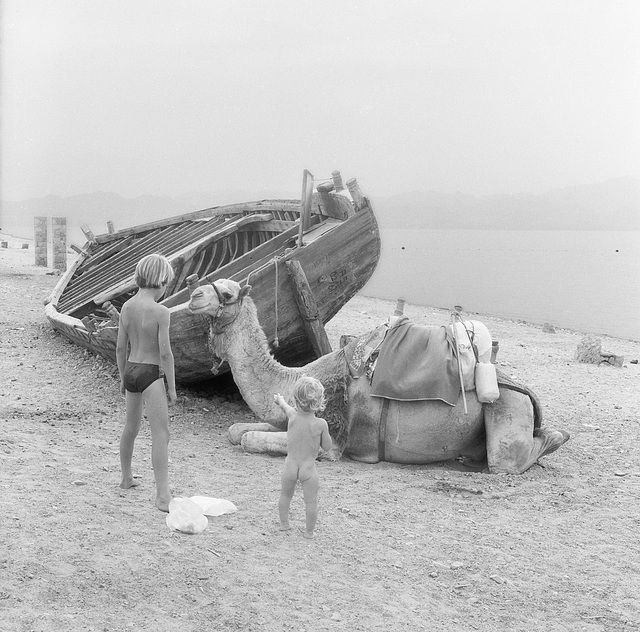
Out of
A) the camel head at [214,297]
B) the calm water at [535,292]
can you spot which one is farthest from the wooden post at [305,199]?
the calm water at [535,292]

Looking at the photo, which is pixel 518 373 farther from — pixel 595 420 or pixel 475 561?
pixel 475 561

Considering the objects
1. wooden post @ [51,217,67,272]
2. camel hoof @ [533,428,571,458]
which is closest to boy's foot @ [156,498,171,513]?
camel hoof @ [533,428,571,458]

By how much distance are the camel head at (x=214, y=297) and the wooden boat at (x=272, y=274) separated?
2.83 ft

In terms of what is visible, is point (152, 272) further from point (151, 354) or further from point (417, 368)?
point (417, 368)

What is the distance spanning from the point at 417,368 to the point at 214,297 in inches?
75.0

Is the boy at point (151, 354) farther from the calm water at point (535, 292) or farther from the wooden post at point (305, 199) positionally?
the calm water at point (535, 292)

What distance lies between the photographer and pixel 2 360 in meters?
10.7

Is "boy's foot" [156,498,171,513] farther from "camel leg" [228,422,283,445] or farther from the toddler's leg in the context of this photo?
"camel leg" [228,422,283,445]

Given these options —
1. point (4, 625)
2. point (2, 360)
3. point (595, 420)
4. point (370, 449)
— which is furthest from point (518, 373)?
point (4, 625)

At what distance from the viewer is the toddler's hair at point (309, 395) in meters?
5.39

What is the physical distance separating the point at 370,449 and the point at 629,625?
302 centimetres

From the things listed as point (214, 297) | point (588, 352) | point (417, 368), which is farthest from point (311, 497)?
point (588, 352)

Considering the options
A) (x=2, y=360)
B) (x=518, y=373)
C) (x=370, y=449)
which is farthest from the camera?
(x=518, y=373)

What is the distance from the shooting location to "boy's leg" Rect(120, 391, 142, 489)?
5.71 meters
